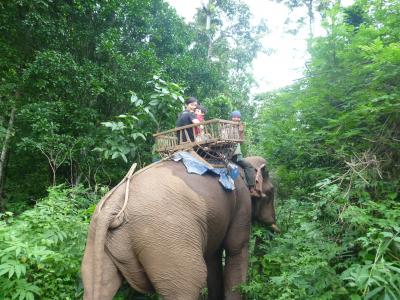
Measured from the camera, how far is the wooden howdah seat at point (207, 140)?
4426 millimetres

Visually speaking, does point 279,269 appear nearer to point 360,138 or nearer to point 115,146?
point 360,138

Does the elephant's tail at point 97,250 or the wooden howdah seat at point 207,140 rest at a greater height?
the wooden howdah seat at point 207,140

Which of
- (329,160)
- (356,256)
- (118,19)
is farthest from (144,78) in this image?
(356,256)

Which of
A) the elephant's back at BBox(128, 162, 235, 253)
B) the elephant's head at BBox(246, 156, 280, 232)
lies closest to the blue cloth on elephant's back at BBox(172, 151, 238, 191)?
the elephant's back at BBox(128, 162, 235, 253)

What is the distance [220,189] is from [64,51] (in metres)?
6.50

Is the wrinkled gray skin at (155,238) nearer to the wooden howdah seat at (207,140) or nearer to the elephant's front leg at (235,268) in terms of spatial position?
the wooden howdah seat at (207,140)

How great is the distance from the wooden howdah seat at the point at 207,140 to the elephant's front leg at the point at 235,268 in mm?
1242

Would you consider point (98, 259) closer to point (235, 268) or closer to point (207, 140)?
point (207, 140)

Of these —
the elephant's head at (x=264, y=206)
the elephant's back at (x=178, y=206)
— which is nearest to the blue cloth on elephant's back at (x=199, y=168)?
the elephant's back at (x=178, y=206)

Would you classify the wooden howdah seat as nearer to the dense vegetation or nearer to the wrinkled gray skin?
the wrinkled gray skin

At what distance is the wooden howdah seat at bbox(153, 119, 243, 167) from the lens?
4.43 m

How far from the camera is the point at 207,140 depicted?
4.40 meters

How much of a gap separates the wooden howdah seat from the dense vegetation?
1126mm


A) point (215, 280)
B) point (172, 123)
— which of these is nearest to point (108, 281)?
point (215, 280)
